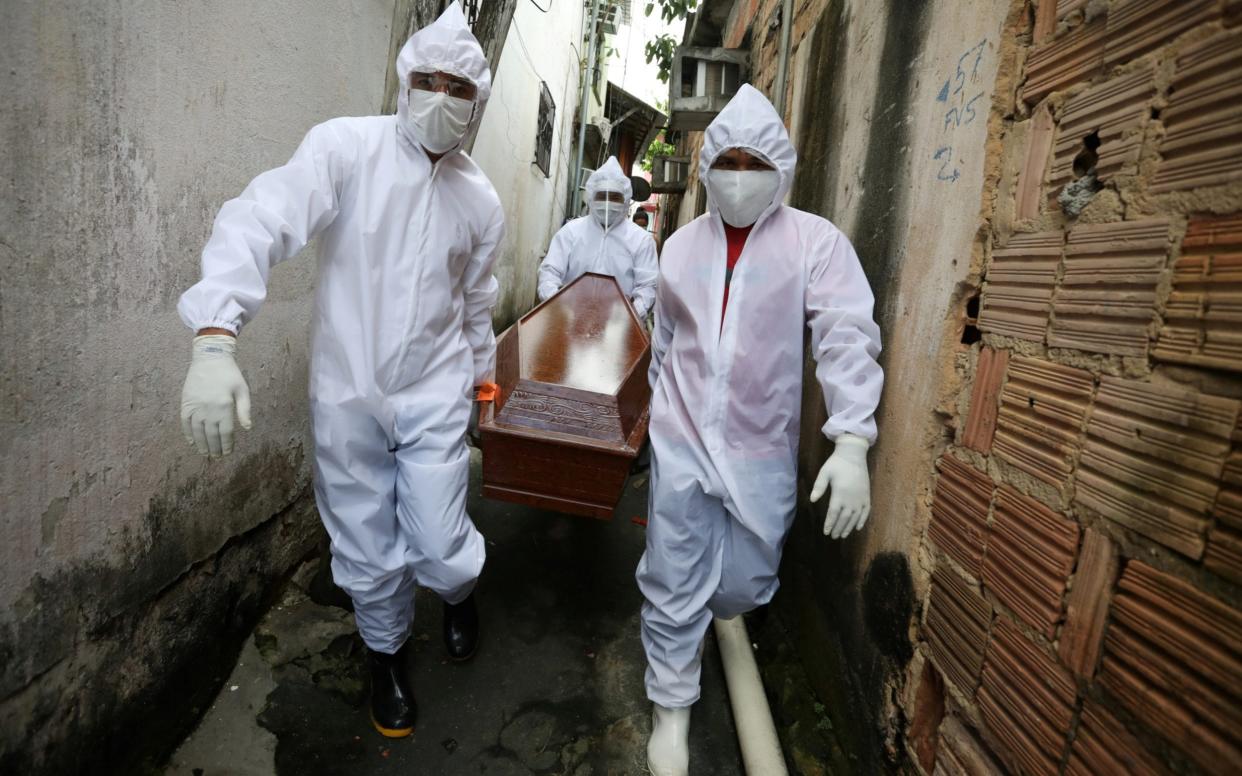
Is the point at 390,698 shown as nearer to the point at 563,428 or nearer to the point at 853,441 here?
the point at 563,428

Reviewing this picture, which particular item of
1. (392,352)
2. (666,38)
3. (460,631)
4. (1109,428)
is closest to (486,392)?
(392,352)

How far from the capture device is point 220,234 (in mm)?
1484

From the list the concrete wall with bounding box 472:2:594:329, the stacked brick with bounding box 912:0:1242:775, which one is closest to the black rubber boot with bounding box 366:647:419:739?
the stacked brick with bounding box 912:0:1242:775

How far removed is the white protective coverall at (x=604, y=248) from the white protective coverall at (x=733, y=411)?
331 cm

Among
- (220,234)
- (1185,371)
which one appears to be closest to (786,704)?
(1185,371)

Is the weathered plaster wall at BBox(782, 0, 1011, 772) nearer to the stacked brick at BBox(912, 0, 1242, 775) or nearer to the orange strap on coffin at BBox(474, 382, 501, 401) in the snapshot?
the stacked brick at BBox(912, 0, 1242, 775)

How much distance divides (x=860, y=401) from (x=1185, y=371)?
30.9 inches

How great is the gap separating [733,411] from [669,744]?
3.51ft

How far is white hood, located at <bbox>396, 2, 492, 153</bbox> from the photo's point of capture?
75.4 inches

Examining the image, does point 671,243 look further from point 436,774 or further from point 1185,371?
point 436,774

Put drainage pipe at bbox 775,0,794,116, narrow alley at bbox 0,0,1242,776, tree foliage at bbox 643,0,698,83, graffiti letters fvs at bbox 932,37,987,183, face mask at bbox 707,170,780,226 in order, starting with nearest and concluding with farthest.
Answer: narrow alley at bbox 0,0,1242,776 < graffiti letters fvs at bbox 932,37,987,183 < face mask at bbox 707,170,780,226 < drainage pipe at bbox 775,0,794,116 < tree foliage at bbox 643,0,698,83

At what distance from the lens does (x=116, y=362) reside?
5.11 feet

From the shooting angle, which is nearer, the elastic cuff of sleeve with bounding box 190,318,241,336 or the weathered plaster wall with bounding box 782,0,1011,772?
the elastic cuff of sleeve with bounding box 190,318,241,336

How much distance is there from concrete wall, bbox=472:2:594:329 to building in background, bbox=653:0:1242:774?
3973 mm
